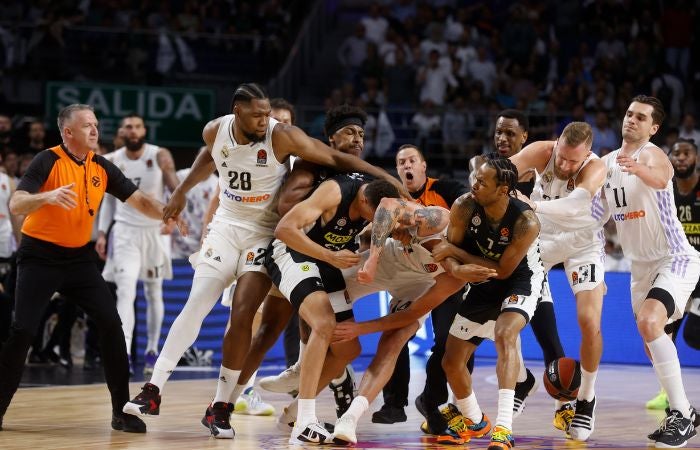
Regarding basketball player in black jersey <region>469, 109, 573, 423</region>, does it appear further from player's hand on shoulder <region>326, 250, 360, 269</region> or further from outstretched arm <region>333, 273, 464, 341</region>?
player's hand on shoulder <region>326, 250, 360, 269</region>

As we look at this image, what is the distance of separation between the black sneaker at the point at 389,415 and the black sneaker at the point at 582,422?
129cm

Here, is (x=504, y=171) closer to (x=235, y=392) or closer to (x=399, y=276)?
(x=399, y=276)

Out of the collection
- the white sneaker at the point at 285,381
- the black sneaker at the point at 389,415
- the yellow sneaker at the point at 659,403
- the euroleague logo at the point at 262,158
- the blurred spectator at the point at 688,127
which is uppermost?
the blurred spectator at the point at 688,127

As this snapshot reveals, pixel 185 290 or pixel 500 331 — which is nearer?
pixel 500 331

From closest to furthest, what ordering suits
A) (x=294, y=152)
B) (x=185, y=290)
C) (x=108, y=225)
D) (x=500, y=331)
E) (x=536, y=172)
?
(x=500, y=331) < (x=294, y=152) < (x=536, y=172) < (x=108, y=225) < (x=185, y=290)

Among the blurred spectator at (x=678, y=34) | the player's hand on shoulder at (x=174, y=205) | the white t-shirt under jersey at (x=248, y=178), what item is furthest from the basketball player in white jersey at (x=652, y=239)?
the blurred spectator at (x=678, y=34)

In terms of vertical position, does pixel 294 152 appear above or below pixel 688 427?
above

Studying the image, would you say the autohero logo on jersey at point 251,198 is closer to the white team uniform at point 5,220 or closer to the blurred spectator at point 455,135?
the white team uniform at point 5,220

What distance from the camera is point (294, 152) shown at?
7.34 meters

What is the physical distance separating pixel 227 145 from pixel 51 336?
19.4 feet

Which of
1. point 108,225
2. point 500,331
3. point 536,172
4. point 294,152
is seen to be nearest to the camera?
point 500,331

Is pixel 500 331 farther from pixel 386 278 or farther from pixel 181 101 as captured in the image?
pixel 181 101

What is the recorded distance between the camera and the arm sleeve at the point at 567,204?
24.7 ft

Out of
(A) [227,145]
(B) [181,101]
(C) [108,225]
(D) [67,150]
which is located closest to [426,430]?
(A) [227,145]
